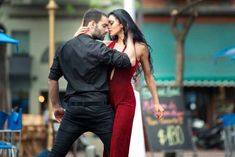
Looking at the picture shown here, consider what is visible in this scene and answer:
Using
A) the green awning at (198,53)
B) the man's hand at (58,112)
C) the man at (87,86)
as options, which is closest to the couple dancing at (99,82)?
the man at (87,86)

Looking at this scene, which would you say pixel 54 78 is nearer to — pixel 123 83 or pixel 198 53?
pixel 123 83

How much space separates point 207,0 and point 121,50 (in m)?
22.9

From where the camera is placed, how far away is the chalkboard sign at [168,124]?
13.7 m

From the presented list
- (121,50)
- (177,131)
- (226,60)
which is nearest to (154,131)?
(177,131)

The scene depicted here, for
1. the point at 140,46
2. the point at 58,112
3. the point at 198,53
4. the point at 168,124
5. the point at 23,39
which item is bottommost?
the point at 168,124

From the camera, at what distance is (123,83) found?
6.70 m

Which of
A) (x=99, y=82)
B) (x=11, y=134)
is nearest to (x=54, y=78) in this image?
(x=99, y=82)

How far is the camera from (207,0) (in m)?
29.2

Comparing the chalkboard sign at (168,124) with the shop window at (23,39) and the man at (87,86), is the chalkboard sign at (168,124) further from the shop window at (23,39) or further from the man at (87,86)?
the shop window at (23,39)

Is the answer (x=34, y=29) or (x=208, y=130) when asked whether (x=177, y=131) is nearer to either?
(x=208, y=130)

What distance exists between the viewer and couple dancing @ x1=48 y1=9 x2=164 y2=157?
21.5 ft

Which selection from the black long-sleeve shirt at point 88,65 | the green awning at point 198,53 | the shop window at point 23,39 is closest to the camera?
the black long-sleeve shirt at point 88,65

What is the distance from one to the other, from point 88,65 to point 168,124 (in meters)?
7.62

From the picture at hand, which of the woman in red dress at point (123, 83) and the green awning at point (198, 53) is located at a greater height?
A: the green awning at point (198, 53)
